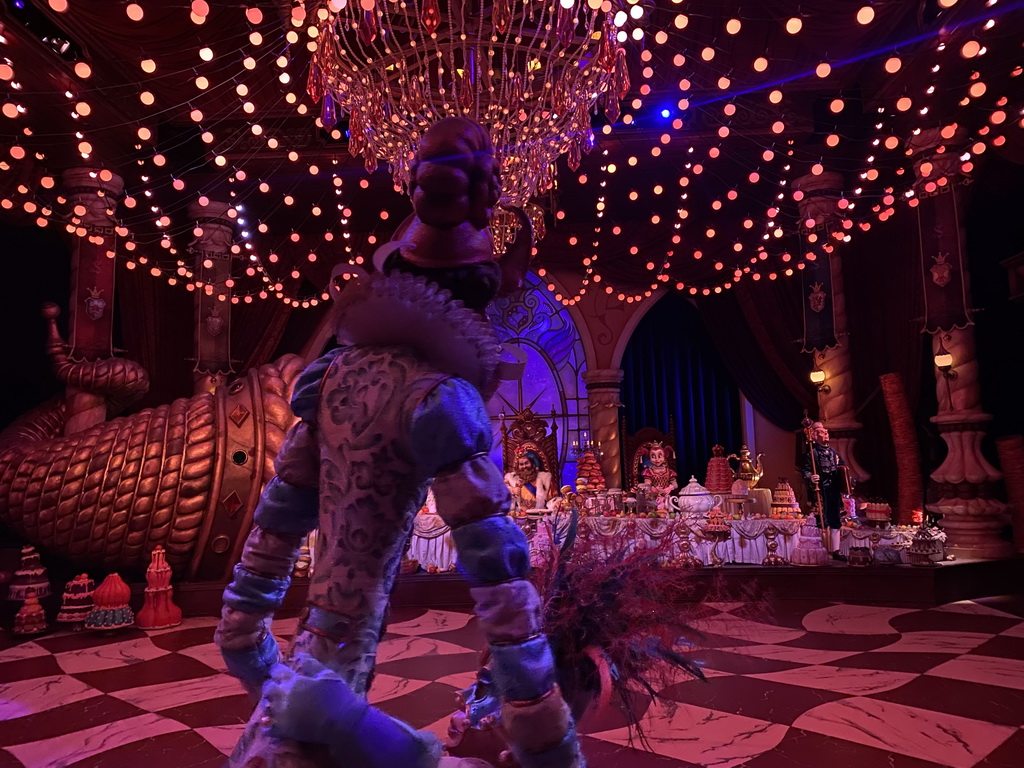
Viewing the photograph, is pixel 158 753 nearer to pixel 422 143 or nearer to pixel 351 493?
pixel 351 493

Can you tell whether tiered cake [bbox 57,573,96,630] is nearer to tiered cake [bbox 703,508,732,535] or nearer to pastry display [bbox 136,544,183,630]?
pastry display [bbox 136,544,183,630]

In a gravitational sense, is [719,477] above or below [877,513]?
above

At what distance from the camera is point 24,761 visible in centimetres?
205

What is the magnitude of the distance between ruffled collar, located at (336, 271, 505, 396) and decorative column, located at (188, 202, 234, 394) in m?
6.46

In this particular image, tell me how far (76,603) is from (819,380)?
663cm

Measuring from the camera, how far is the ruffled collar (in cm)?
107

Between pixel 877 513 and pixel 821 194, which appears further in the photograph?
pixel 821 194

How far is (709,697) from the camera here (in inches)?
102

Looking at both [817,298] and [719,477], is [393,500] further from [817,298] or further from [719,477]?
[817,298]

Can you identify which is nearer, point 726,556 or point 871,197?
point 726,556

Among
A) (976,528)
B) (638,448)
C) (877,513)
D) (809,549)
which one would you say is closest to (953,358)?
(976,528)

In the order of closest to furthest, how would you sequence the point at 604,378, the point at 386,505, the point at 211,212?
1. the point at 386,505
2. the point at 211,212
3. the point at 604,378

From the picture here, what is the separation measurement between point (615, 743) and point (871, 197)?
631cm

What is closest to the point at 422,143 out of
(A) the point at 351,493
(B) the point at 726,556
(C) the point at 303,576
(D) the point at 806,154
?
(A) the point at 351,493
